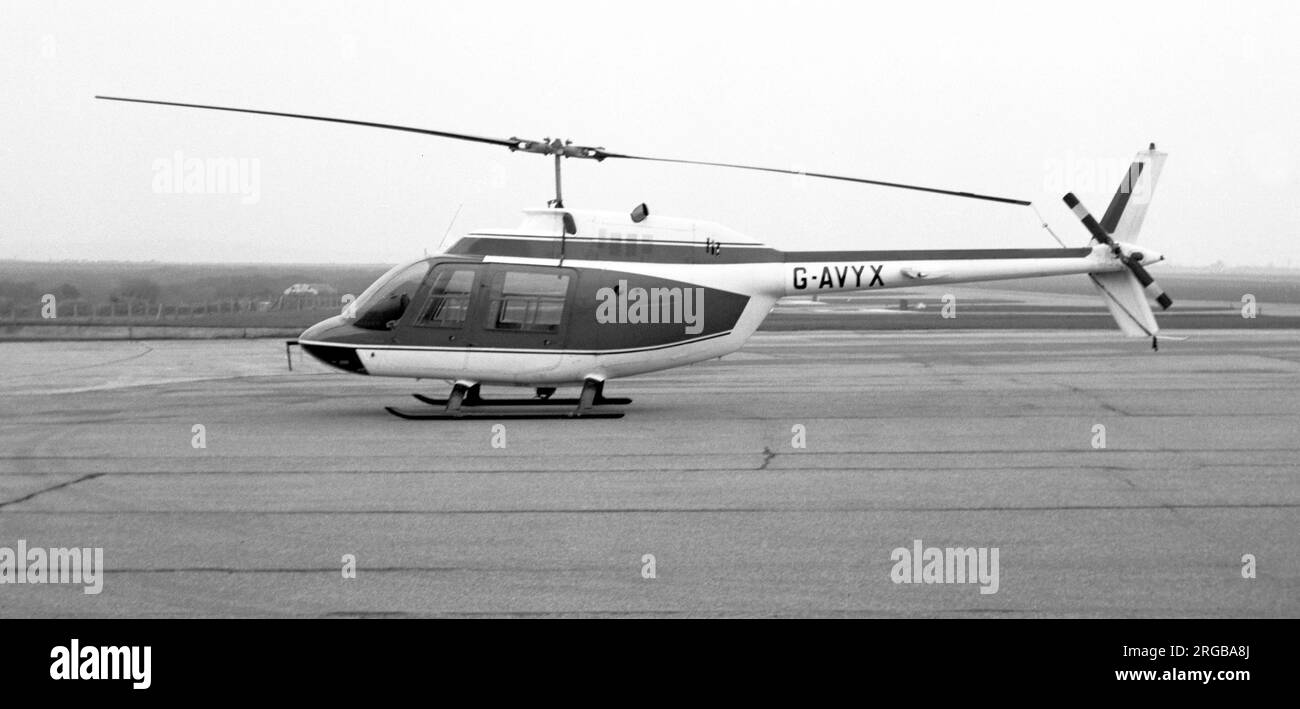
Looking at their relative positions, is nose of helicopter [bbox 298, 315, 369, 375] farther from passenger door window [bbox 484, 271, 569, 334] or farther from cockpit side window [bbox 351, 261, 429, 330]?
passenger door window [bbox 484, 271, 569, 334]

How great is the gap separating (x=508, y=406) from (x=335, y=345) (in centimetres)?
253

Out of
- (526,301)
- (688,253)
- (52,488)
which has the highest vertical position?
(688,253)

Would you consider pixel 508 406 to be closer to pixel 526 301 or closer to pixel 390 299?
pixel 526 301

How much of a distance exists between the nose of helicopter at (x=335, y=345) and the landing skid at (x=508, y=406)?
0.80 m

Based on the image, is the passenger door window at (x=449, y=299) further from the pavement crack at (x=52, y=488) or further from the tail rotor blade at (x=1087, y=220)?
the tail rotor blade at (x=1087, y=220)

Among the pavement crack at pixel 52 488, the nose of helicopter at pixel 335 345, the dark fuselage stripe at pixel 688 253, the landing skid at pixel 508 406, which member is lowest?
the pavement crack at pixel 52 488

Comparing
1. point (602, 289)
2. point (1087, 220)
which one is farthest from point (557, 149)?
point (1087, 220)

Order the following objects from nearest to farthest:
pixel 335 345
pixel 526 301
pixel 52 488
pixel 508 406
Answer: pixel 52 488
pixel 526 301
pixel 335 345
pixel 508 406

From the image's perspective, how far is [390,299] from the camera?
1681 centimetres

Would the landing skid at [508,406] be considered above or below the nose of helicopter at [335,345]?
below

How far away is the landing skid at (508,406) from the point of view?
16531 millimetres

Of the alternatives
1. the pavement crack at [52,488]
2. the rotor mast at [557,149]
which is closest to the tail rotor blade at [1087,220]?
the rotor mast at [557,149]

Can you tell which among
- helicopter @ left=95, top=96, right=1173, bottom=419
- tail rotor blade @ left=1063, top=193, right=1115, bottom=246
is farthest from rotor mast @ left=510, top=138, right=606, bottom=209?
tail rotor blade @ left=1063, top=193, right=1115, bottom=246
